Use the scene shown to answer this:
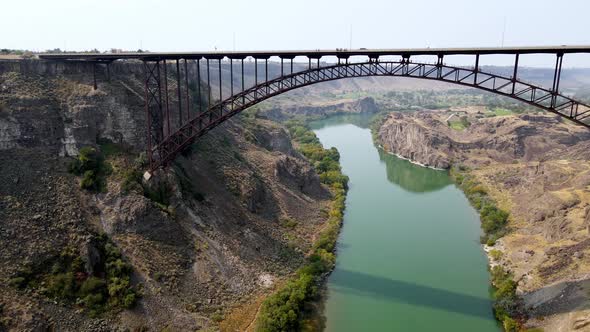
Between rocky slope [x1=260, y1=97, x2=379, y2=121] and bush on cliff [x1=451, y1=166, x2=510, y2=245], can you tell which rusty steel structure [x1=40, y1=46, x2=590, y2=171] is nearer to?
bush on cliff [x1=451, y1=166, x2=510, y2=245]

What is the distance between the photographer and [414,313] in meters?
29.2

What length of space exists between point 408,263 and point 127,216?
70.8ft

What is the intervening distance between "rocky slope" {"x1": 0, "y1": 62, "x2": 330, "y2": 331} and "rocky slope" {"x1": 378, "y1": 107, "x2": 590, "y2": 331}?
16.5 m

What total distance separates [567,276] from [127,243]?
27.7m

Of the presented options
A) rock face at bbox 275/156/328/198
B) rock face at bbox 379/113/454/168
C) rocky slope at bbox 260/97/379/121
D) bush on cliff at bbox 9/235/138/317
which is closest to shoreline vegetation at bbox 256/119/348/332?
rock face at bbox 275/156/328/198

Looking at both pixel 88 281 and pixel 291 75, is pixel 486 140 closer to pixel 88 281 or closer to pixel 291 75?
pixel 291 75

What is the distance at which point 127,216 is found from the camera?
28.0m

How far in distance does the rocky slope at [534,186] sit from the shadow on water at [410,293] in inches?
126

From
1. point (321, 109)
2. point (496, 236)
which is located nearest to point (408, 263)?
point (496, 236)

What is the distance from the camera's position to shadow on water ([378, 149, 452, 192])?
60.8 metres

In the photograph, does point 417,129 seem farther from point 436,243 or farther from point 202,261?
point 202,261

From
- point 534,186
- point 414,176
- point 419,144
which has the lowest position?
point 414,176

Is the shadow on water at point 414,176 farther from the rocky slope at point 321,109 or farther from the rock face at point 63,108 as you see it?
the rocky slope at point 321,109

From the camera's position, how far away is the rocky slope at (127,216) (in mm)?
24359
